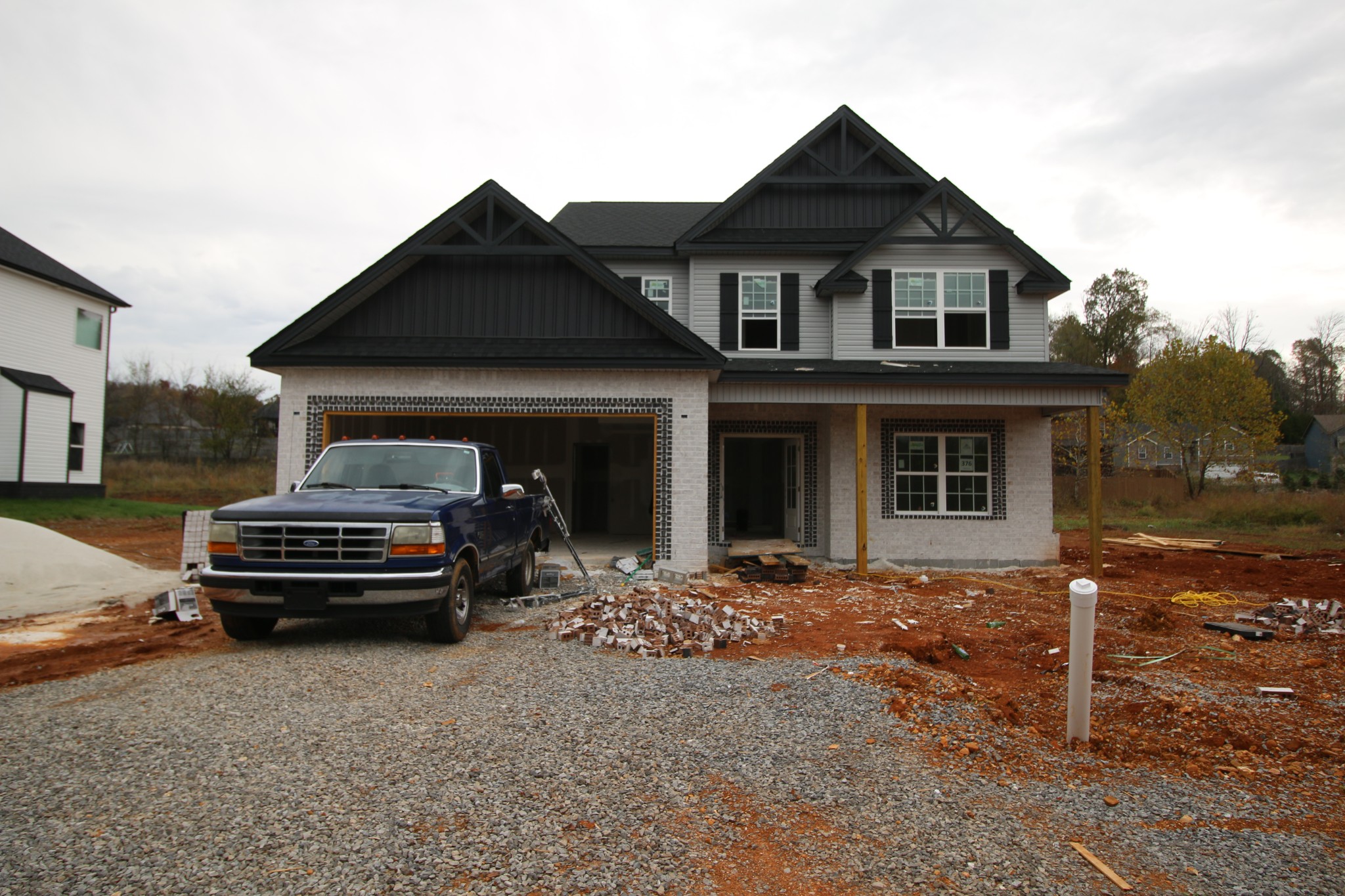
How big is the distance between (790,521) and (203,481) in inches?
1137

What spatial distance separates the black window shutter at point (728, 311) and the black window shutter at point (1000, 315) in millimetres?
4794

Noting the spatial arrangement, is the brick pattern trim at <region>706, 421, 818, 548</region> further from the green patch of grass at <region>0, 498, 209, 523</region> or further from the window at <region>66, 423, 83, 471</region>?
the window at <region>66, 423, 83, 471</region>

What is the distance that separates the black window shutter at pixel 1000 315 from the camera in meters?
14.9

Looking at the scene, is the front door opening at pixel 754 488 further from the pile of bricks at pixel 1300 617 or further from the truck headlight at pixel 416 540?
the truck headlight at pixel 416 540

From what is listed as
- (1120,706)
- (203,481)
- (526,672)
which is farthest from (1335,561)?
(203,481)

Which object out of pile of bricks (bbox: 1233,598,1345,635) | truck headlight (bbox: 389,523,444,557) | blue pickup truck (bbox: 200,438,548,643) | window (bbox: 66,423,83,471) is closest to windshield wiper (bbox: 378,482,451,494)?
blue pickup truck (bbox: 200,438,548,643)

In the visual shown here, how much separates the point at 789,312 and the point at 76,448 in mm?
23714

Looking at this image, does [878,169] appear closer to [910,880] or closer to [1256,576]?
[1256,576]

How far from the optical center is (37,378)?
23.7 metres

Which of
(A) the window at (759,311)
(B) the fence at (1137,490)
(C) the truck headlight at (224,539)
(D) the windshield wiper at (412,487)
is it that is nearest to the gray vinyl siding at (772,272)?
(A) the window at (759,311)

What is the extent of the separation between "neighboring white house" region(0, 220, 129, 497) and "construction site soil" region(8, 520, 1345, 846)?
60.4 feet

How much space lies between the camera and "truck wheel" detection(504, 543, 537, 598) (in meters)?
10.2

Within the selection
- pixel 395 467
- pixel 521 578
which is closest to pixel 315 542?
pixel 395 467

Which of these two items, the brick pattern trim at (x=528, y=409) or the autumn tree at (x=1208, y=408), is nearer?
the brick pattern trim at (x=528, y=409)
